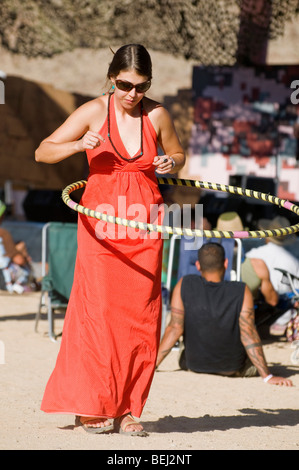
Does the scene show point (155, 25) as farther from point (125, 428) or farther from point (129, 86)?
point (125, 428)

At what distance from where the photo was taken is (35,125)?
19188 mm

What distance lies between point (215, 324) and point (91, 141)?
9.58ft

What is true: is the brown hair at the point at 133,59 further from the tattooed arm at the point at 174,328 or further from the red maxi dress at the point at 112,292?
Result: the tattooed arm at the point at 174,328

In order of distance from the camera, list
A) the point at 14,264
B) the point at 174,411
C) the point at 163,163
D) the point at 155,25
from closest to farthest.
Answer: the point at 163,163, the point at 174,411, the point at 14,264, the point at 155,25

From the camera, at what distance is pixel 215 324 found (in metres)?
6.64

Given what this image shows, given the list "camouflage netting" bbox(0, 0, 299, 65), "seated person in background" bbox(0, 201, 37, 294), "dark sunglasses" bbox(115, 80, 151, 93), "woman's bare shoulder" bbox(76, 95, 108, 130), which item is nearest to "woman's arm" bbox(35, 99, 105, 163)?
"woman's bare shoulder" bbox(76, 95, 108, 130)

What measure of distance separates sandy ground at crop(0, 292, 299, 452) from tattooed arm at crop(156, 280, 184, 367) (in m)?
0.27

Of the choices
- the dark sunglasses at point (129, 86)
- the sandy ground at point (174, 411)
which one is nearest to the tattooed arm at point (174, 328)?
the sandy ground at point (174, 411)

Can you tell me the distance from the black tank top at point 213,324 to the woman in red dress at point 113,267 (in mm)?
2124

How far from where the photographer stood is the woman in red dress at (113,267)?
14.7 ft

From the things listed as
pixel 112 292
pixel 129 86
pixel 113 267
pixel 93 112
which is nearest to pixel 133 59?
pixel 129 86

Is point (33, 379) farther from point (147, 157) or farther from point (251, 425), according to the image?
point (147, 157)

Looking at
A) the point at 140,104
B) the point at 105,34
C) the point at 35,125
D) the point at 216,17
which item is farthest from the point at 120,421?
the point at 105,34

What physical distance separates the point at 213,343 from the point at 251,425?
5.33 ft
